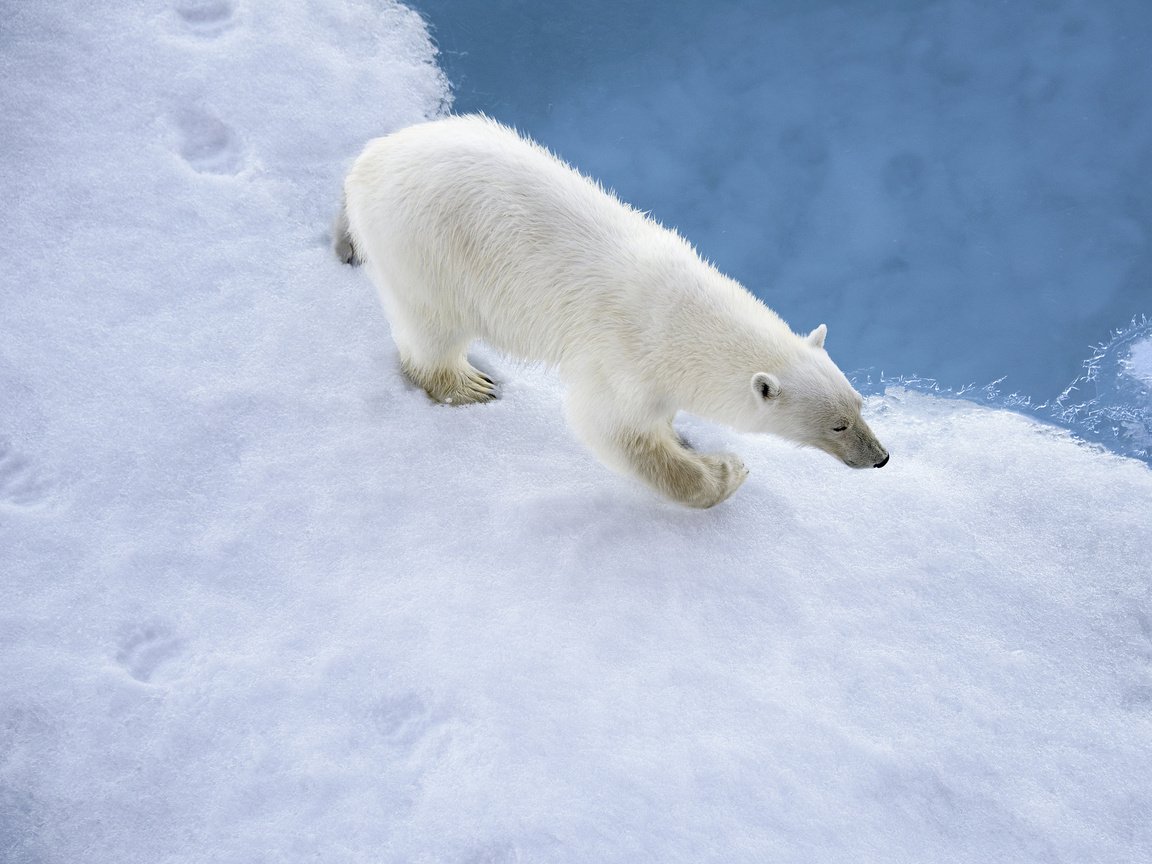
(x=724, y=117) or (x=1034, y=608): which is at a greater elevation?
(x=724, y=117)

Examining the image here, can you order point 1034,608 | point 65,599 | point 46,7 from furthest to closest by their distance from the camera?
point 46,7, point 1034,608, point 65,599

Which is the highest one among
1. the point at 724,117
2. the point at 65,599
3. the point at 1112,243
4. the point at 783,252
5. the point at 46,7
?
the point at 1112,243

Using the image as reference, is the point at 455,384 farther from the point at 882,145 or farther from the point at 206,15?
the point at 882,145

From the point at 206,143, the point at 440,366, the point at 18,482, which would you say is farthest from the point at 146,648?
the point at 206,143

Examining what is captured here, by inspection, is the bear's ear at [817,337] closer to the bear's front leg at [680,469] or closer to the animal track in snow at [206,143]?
the bear's front leg at [680,469]

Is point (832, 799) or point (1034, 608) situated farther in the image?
point (1034, 608)

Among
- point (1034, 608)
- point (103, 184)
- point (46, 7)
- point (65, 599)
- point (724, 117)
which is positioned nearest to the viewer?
point (65, 599)

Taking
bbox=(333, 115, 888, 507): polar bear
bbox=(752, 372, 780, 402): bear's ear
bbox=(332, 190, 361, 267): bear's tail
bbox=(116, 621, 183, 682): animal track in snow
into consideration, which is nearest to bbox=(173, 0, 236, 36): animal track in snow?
bbox=(332, 190, 361, 267): bear's tail

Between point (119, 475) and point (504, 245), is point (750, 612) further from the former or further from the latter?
point (119, 475)

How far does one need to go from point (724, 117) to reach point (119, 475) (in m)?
3.33

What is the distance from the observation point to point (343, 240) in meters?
3.72

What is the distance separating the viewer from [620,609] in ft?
9.95

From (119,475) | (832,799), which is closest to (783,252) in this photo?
(832,799)

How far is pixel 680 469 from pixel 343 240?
1683 millimetres
